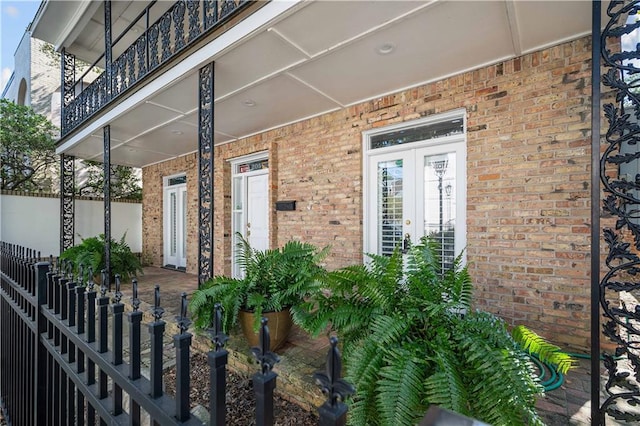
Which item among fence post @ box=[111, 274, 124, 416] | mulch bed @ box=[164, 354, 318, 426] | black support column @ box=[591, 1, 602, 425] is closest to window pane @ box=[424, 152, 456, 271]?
black support column @ box=[591, 1, 602, 425]

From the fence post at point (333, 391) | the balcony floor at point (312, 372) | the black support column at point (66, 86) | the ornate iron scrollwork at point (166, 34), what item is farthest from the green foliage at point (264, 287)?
the black support column at point (66, 86)

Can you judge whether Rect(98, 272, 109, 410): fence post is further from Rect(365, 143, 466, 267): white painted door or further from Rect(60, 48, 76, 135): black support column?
Rect(60, 48, 76, 135): black support column

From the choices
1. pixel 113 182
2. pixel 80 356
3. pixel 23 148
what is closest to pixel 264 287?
pixel 80 356

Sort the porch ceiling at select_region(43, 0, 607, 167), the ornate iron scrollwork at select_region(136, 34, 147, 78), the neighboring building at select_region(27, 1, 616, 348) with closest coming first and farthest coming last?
1. the porch ceiling at select_region(43, 0, 607, 167)
2. the neighboring building at select_region(27, 1, 616, 348)
3. the ornate iron scrollwork at select_region(136, 34, 147, 78)

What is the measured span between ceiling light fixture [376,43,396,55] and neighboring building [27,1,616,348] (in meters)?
0.02

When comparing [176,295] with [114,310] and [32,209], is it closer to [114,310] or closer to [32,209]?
[114,310]

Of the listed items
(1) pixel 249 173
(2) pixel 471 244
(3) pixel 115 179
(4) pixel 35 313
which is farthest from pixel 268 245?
(3) pixel 115 179

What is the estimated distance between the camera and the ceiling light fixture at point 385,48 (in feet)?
8.69

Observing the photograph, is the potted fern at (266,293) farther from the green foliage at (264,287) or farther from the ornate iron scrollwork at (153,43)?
the ornate iron scrollwork at (153,43)

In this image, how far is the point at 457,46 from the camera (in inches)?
106

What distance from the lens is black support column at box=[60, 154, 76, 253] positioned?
6.38 meters

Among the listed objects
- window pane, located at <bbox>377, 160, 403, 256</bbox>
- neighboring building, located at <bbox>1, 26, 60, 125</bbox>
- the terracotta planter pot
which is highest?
neighboring building, located at <bbox>1, 26, 60, 125</bbox>

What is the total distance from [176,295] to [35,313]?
3.02m

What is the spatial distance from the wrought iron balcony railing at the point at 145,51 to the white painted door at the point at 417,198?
7.73ft
